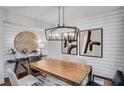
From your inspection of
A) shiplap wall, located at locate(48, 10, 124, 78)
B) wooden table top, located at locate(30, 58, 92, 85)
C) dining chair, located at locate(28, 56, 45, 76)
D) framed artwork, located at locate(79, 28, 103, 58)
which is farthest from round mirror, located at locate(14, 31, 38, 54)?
framed artwork, located at locate(79, 28, 103, 58)

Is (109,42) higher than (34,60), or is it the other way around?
(109,42)

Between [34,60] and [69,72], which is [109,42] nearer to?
[69,72]

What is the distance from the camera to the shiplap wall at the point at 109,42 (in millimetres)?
1622

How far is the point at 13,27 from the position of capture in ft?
6.14

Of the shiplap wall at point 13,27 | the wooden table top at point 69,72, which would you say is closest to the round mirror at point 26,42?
the shiplap wall at point 13,27

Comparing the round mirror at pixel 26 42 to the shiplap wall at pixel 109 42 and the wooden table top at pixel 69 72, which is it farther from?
the shiplap wall at pixel 109 42

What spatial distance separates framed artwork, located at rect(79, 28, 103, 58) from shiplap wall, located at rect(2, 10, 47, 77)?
0.86m

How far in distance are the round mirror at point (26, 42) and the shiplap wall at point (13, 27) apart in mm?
74

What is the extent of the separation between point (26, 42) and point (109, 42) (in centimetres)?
150

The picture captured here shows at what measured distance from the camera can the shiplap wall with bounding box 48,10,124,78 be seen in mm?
1622

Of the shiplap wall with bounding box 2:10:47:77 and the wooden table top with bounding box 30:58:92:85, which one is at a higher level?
the shiplap wall with bounding box 2:10:47:77

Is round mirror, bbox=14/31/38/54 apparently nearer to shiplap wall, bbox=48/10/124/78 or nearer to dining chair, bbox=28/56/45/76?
dining chair, bbox=28/56/45/76

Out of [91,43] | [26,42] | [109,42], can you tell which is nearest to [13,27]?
[26,42]
